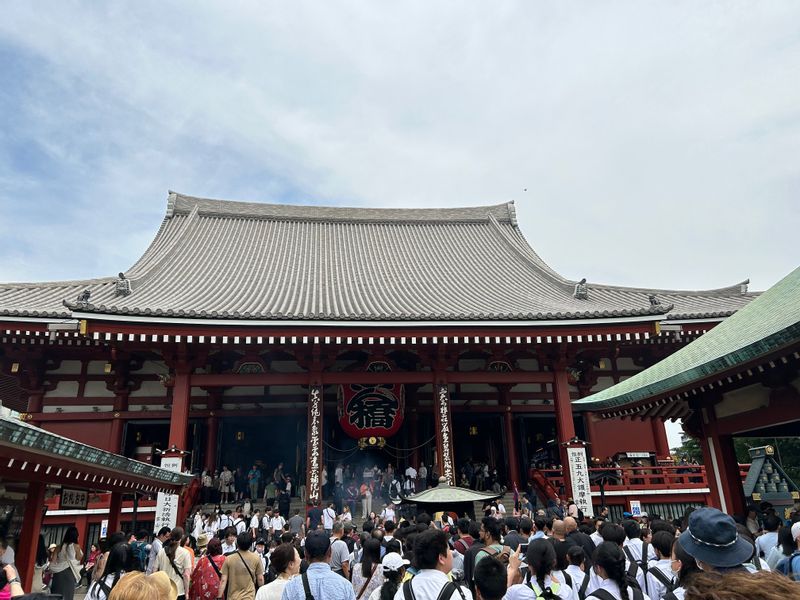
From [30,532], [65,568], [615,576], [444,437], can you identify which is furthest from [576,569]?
[444,437]

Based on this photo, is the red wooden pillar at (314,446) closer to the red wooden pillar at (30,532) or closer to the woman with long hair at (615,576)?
the red wooden pillar at (30,532)

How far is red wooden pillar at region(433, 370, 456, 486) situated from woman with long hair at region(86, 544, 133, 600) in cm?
1026

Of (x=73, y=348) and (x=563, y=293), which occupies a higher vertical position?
(x=563, y=293)

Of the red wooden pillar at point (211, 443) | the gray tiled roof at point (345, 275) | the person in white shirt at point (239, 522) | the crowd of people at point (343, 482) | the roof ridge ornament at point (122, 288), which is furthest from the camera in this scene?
the red wooden pillar at point (211, 443)

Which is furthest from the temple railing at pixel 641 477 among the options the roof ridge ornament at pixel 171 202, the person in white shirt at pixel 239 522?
the roof ridge ornament at pixel 171 202

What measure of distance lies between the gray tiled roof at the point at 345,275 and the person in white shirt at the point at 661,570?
1033 cm

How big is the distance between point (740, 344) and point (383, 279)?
14856mm

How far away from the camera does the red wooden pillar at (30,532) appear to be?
6.99m

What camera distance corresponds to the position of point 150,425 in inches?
683

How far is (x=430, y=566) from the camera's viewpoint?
3.55 metres

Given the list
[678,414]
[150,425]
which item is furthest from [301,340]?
[678,414]

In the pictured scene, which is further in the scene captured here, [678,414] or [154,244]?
[154,244]

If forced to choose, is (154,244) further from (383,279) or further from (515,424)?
(515,424)

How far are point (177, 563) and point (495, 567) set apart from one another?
17.8ft
